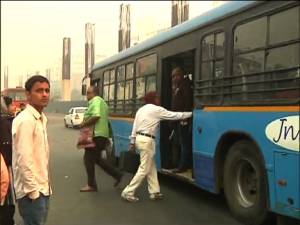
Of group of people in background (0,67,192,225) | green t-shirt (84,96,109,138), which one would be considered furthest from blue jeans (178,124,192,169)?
green t-shirt (84,96,109,138)

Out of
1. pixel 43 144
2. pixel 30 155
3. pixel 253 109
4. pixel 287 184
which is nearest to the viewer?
pixel 30 155

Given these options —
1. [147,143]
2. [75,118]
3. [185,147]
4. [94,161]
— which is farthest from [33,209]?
[75,118]

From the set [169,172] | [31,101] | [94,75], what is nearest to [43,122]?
[31,101]

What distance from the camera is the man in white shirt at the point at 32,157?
4582 millimetres

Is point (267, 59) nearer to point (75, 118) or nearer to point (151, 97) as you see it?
point (151, 97)

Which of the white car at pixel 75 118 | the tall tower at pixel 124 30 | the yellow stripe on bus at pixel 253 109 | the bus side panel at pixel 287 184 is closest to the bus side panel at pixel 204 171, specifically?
the yellow stripe on bus at pixel 253 109

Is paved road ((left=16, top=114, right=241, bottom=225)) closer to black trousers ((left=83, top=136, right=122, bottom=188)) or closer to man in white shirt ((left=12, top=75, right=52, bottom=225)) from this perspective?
black trousers ((left=83, top=136, right=122, bottom=188))

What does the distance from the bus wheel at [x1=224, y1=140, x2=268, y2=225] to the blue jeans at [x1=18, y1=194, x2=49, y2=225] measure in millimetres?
2959

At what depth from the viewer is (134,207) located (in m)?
8.68

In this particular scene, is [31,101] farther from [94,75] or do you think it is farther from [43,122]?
[94,75]

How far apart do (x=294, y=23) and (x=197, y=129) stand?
2700 millimetres

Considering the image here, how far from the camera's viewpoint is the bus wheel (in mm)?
6852

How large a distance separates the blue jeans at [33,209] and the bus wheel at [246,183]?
2.96 m

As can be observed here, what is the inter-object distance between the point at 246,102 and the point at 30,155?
10.8 feet
